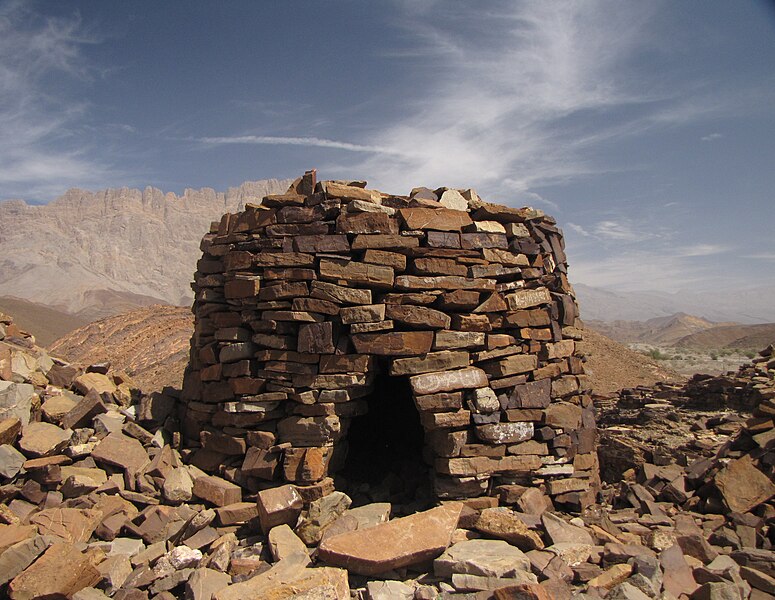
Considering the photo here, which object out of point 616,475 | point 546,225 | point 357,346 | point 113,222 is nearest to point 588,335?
point 616,475

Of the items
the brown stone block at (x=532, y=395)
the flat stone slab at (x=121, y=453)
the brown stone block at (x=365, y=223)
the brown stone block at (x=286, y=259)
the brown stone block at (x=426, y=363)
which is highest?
the brown stone block at (x=365, y=223)

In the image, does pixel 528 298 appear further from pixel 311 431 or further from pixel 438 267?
pixel 311 431

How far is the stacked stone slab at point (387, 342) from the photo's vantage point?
525 cm

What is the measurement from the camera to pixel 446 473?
17.2ft

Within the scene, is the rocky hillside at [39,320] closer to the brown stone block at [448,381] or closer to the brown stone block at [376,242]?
the brown stone block at [376,242]

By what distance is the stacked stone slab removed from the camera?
17.2ft

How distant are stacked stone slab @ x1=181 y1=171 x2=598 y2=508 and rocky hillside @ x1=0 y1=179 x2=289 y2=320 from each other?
73.0 m

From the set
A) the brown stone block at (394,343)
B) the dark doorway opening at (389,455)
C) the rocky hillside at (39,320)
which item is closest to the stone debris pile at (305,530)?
the dark doorway opening at (389,455)

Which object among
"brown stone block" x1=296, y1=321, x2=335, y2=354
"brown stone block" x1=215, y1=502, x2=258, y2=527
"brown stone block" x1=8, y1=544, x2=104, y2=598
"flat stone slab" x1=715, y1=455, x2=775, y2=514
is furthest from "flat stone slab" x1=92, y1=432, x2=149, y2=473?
"flat stone slab" x1=715, y1=455, x2=775, y2=514

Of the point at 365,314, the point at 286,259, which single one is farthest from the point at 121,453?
the point at 365,314

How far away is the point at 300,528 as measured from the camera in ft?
15.4

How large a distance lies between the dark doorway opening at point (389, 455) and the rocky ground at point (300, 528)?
2.82 ft

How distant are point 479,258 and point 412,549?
9.55ft

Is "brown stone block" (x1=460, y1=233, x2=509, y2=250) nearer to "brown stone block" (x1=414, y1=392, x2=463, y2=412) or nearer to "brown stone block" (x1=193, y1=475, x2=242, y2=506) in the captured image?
"brown stone block" (x1=414, y1=392, x2=463, y2=412)
